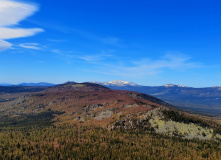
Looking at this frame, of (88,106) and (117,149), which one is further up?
(88,106)

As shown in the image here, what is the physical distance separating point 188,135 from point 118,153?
949 inches

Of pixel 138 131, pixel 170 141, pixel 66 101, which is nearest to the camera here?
pixel 170 141

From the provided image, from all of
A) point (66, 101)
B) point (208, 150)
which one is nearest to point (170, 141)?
point (208, 150)

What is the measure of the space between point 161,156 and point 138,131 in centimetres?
1714

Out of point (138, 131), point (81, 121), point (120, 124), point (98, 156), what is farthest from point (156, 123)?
point (81, 121)

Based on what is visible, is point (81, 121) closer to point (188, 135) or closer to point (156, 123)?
point (156, 123)

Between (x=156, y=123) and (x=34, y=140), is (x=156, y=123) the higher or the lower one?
the higher one

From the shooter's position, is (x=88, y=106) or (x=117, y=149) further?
(x=88, y=106)

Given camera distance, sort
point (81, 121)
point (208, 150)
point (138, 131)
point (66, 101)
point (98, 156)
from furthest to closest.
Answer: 1. point (66, 101)
2. point (81, 121)
3. point (138, 131)
4. point (208, 150)
5. point (98, 156)

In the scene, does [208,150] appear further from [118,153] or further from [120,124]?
[120,124]

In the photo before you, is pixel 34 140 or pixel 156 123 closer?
pixel 34 140

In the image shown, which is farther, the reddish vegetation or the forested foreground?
the reddish vegetation

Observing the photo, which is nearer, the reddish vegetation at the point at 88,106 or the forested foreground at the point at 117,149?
the forested foreground at the point at 117,149

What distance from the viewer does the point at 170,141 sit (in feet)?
132
